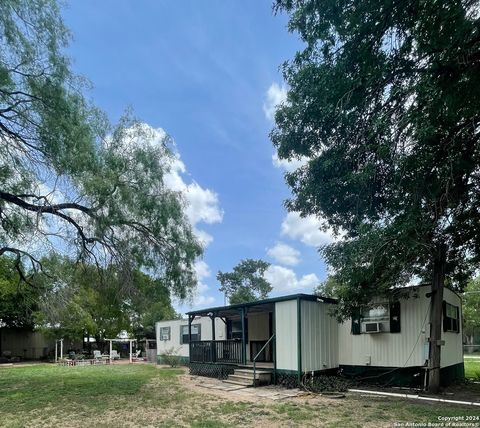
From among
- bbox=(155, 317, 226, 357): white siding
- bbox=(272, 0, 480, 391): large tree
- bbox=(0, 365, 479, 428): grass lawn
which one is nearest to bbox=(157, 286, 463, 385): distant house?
bbox=(272, 0, 480, 391): large tree

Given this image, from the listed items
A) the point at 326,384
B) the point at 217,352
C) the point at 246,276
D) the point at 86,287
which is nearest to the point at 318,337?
the point at 326,384

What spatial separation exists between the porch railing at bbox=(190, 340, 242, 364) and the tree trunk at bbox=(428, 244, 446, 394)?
5912 mm

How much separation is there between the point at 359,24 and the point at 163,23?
6176 mm

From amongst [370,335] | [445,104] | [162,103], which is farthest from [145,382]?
[445,104]

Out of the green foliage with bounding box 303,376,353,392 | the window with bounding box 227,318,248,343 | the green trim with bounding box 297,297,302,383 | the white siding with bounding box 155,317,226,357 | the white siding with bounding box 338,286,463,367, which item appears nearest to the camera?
the green foliage with bounding box 303,376,353,392

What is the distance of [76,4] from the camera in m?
9.77

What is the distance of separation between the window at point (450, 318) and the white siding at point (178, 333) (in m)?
9.00

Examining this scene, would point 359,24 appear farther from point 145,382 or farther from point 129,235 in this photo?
point 145,382

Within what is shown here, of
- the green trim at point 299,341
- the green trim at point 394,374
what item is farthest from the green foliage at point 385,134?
the green trim at point 394,374

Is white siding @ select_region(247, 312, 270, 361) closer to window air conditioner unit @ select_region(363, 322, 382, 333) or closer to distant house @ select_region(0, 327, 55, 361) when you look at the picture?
window air conditioner unit @ select_region(363, 322, 382, 333)

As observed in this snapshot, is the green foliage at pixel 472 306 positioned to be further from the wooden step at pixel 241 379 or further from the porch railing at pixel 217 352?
the wooden step at pixel 241 379

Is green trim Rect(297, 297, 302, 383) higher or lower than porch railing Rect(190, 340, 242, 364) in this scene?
higher

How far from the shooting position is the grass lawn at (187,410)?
24.5 feet

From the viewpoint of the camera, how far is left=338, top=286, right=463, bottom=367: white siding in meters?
11.0
